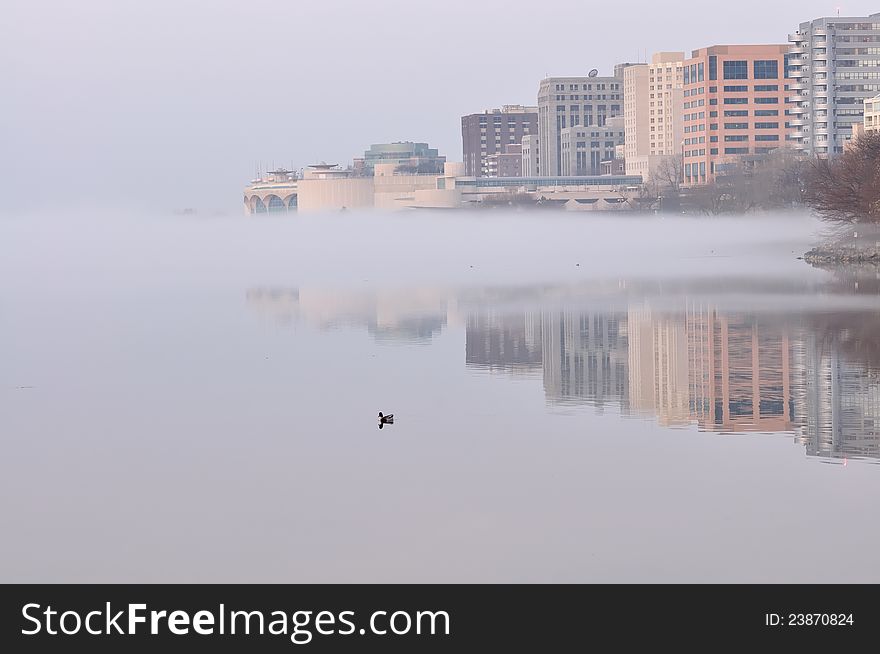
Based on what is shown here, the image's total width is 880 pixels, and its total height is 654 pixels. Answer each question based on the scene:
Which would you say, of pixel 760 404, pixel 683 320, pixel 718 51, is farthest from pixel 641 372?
pixel 718 51

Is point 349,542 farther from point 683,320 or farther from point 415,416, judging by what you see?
point 683,320

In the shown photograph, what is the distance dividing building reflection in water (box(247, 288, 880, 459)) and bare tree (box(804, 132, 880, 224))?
2360cm

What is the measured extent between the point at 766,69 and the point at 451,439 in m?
156

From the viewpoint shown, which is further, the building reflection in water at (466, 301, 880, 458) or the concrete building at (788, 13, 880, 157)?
the concrete building at (788, 13, 880, 157)

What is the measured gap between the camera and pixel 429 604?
13.3 metres

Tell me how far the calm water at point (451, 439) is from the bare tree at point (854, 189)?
20.2 metres

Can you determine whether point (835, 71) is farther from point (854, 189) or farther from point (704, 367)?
point (704, 367)

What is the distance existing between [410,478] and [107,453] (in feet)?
14.4

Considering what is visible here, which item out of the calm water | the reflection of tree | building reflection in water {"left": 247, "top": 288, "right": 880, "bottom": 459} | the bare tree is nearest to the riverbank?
the bare tree

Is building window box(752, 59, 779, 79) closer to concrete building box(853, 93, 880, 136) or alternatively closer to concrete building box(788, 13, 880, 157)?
concrete building box(788, 13, 880, 157)

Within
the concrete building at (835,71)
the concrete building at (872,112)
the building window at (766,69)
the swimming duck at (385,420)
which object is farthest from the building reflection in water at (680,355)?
the building window at (766,69)

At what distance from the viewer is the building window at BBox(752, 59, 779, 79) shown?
17012cm

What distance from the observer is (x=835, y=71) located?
151 m

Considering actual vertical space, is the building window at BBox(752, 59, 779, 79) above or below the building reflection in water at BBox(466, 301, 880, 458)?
above
